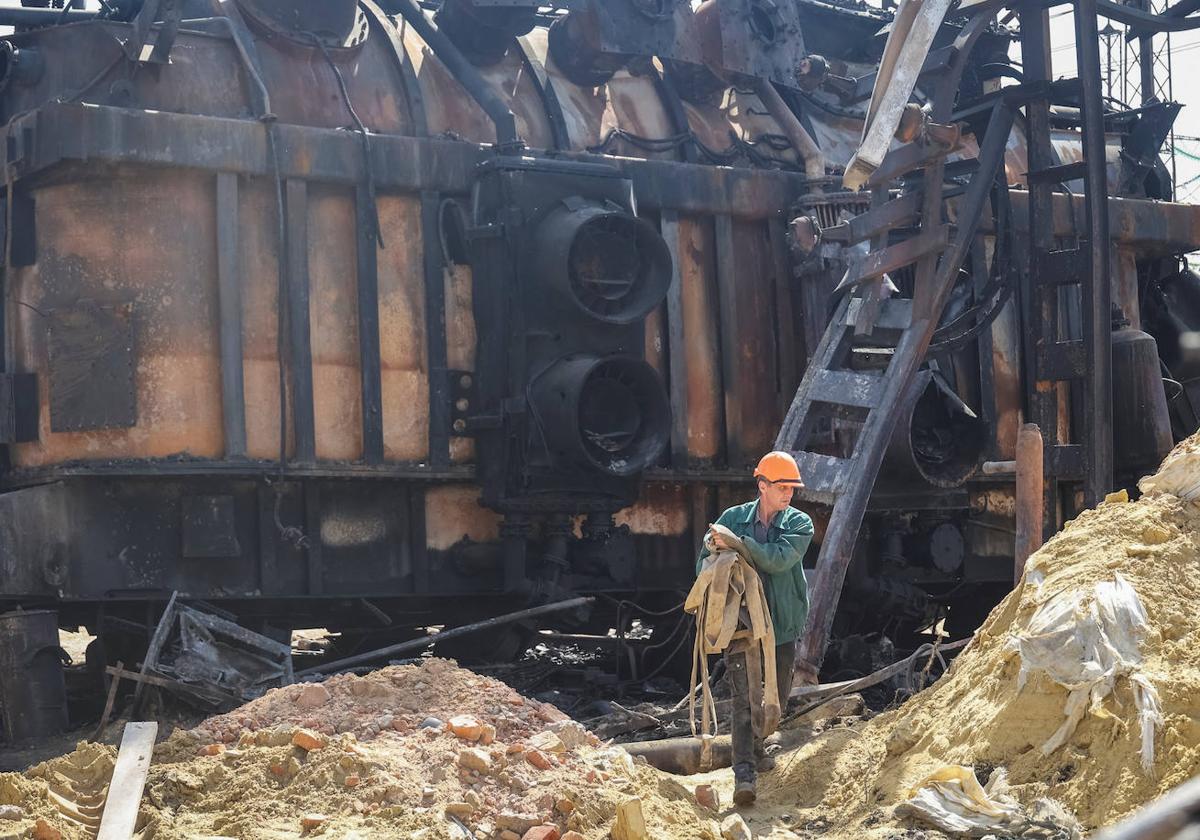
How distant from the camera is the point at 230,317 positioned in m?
8.96

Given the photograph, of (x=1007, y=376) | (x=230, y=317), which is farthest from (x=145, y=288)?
(x=1007, y=376)

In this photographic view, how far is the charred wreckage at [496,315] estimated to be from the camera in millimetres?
8852

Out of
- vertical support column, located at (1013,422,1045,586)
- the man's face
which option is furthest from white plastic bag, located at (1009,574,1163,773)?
vertical support column, located at (1013,422,1045,586)

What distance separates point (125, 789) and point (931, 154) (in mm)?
6126

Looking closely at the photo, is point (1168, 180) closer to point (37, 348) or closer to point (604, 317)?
point (604, 317)

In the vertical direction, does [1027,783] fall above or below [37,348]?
below

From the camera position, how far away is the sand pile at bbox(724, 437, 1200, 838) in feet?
18.1

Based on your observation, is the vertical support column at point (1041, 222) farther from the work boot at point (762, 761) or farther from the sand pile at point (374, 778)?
the sand pile at point (374, 778)

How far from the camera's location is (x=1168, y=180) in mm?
14289

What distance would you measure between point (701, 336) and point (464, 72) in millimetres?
2319

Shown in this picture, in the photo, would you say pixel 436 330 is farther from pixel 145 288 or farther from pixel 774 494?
pixel 774 494

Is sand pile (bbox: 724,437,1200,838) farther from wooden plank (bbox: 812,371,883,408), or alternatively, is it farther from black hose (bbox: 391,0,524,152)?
black hose (bbox: 391,0,524,152)

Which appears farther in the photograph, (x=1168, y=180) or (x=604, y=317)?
(x=1168, y=180)

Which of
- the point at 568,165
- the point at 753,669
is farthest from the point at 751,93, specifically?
the point at 753,669
